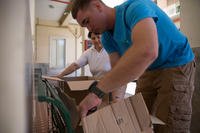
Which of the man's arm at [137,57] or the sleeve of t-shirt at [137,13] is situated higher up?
the sleeve of t-shirt at [137,13]

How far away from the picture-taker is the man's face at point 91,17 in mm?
1076

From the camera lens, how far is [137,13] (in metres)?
0.92

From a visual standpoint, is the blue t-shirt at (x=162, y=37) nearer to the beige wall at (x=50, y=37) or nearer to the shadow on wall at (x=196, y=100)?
the shadow on wall at (x=196, y=100)

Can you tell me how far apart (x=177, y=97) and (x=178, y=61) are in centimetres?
19

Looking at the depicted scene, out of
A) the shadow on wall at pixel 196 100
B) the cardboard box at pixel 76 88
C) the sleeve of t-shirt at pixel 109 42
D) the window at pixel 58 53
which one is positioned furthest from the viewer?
the window at pixel 58 53

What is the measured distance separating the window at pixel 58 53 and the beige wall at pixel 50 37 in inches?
8.4

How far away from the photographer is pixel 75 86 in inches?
60.1

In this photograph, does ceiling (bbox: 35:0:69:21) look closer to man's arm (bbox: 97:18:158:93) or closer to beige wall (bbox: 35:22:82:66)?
beige wall (bbox: 35:22:82:66)

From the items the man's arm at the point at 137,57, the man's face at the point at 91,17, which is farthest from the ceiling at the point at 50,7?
the man's arm at the point at 137,57

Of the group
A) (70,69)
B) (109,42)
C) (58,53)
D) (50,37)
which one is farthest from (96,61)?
(58,53)

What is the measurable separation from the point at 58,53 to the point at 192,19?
7773 mm

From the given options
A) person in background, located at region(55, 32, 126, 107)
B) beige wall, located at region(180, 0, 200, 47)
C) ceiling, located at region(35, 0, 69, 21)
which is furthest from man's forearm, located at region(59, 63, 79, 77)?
ceiling, located at region(35, 0, 69, 21)

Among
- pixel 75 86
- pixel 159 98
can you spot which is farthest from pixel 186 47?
pixel 75 86

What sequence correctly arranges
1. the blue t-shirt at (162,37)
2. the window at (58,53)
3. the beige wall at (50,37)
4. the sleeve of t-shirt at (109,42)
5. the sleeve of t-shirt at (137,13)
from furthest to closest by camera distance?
→ 1. the window at (58,53)
2. the beige wall at (50,37)
3. the sleeve of t-shirt at (109,42)
4. the blue t-shirt at (162,37)
5. the sleeve of t-shirt at (137,13)
